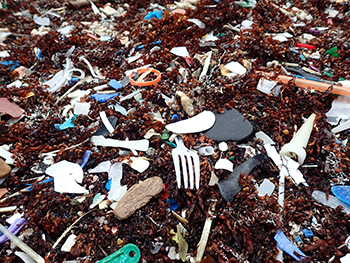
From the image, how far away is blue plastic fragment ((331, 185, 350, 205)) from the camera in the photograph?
7.32 ft

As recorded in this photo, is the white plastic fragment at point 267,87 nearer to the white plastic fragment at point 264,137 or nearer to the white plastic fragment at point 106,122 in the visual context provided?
the white plastic fragment at point 264,137

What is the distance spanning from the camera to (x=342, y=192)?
2.28 meters

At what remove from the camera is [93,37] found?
5102 millimetres

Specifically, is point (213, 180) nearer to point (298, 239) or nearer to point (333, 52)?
point (298, 239)

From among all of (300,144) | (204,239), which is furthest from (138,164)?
(300,144)

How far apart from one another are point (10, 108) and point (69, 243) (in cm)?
238

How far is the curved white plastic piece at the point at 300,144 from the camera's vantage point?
8.39ft

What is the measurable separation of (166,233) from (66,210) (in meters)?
1.09

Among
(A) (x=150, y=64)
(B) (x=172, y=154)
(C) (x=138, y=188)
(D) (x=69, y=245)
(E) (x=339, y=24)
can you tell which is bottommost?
(D) (x=69, y=245)

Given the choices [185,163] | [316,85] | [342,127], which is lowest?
[185,163]

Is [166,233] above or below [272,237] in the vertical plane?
below

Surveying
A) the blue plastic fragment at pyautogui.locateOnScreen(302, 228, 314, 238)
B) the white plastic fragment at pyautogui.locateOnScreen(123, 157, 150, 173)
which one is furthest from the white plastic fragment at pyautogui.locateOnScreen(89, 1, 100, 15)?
the blue plastic fragment at pyautogui.locateOnScreen(302, 228, 314, 238)

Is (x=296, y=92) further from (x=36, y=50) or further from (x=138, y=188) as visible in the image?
(x=36, y=50)

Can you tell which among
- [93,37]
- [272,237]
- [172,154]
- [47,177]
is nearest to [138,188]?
[172,154]
